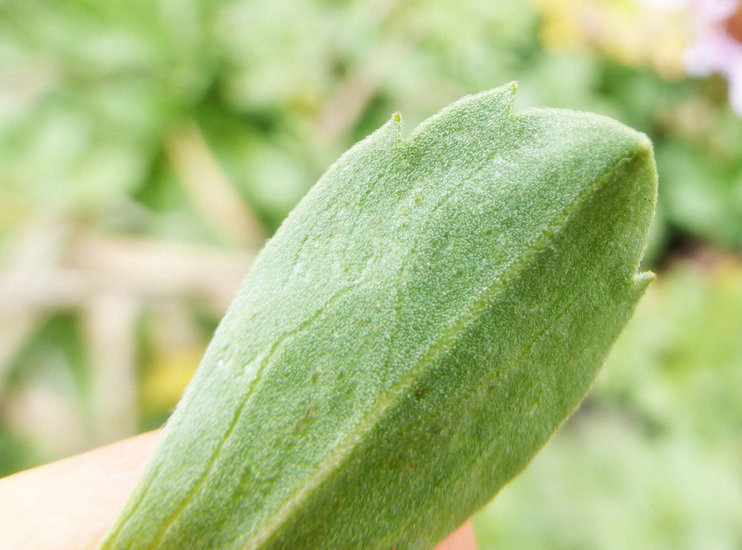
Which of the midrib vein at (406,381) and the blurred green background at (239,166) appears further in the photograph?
the blurred green background at (239,166)

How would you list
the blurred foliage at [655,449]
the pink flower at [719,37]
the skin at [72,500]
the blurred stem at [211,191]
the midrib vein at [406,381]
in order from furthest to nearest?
1. the blurred stem at [211,191]
2. the pink flower at [719,37]
3. the blurred foliage at [655,449]
4. the skin at [72,500]
5. the midrib vein at [406,381]

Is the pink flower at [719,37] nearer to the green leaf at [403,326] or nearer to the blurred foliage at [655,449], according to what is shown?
the blurred foliage at [655,449]

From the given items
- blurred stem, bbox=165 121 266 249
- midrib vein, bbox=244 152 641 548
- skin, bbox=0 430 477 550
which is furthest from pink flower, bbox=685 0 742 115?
midrib vein, bbox=244 152 641 548

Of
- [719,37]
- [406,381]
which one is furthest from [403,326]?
[719,37]

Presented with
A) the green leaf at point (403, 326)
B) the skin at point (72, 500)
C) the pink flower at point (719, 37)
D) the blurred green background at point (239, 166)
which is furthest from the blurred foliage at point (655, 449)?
the green leaf at point (403, 326)

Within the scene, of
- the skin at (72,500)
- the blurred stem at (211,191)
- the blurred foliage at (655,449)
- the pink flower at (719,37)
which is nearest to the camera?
the skin at (72,500)

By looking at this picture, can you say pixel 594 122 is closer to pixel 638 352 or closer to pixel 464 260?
pixel 464 260

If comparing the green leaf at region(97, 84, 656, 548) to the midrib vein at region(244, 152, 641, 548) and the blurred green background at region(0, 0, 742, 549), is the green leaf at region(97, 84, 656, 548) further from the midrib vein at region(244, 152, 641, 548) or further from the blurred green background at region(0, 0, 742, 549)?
the blurred green background at region(0, 0, 742, 549)
